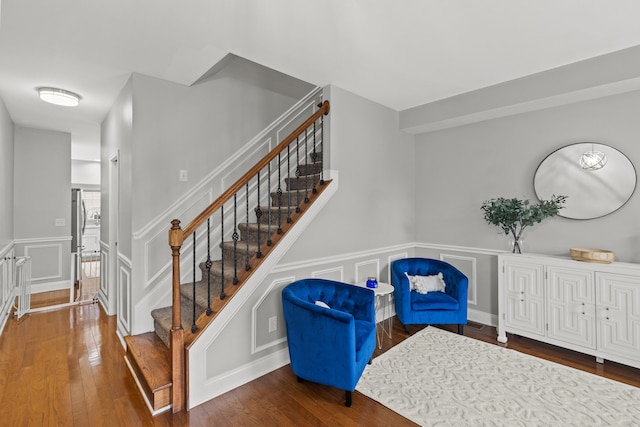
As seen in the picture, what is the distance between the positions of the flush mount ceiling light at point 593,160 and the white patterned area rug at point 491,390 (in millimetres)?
1930

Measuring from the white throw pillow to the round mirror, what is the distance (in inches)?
56.2

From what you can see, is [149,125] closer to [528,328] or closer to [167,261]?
[167,261]

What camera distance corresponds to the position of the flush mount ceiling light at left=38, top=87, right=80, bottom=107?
3393mm

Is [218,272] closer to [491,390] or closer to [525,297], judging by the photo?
[491,390]

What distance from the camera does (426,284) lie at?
370 cm

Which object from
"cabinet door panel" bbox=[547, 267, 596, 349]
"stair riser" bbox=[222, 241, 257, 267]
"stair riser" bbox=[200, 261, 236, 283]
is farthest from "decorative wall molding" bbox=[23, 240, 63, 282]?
"cabinet door panel" bbox=[547, 267, 596, 349]

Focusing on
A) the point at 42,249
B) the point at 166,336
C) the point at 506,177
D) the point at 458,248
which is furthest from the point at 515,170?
the point at 42,249

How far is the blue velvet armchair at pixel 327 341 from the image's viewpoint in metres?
2.22

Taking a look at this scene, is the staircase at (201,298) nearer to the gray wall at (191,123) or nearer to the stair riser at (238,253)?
the stair riser at (238,253)

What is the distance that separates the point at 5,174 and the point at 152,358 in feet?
11.1

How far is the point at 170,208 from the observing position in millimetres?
3236

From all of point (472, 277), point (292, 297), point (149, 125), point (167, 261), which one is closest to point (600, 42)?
point (472, 277)

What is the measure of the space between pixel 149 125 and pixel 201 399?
2.48 meters

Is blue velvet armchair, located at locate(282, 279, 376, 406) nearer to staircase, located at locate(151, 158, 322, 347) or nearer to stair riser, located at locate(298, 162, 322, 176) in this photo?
staircase, located at locate(151, 158, 322, 347)
